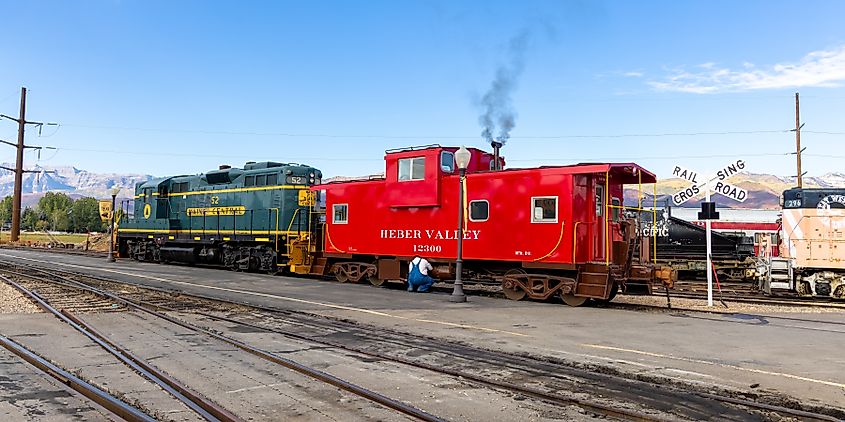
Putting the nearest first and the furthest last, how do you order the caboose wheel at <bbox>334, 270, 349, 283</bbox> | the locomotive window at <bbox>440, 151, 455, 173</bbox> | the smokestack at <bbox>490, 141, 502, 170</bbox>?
the locomotive window at <bbox>440, 151, 455, 173</bbox>, the smokestack at <bbox>490, 141, 502, 170</bbox>, the caboose wheel at <bbox>334, 270, 349, 283</bbox>

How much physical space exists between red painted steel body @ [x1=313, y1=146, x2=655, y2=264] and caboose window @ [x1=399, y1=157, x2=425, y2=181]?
116 mm

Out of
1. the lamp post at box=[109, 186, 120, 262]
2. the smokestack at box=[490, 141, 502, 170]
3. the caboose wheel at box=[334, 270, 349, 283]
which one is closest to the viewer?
the smokestack at box=[490, 141, 502, 170]

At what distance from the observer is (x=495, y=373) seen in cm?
659

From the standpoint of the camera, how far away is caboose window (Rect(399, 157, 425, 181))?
16.4 m

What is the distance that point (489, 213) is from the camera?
49.3ft

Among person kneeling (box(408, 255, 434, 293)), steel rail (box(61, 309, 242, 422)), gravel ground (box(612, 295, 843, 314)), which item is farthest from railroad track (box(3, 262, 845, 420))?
gravel ground (box(612, 295, 843, 314))

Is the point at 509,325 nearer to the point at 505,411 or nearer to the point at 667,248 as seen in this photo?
the point at 505,411

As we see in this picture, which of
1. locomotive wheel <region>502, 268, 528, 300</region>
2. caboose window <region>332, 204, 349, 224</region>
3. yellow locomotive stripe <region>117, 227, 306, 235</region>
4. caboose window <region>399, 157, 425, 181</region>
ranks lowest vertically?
locomotive wheel <region>502, 268, 528, 300</region>

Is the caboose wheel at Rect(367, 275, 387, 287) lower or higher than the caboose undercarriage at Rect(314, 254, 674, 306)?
lower

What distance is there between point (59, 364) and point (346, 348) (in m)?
3.35

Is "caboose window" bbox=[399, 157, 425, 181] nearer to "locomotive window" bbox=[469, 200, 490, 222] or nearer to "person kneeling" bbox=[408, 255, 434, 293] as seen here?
"locomotive window" bbox=[469, 200, 490, 222]

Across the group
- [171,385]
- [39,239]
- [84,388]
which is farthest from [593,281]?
[39,239]

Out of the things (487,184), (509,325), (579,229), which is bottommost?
(509,325)

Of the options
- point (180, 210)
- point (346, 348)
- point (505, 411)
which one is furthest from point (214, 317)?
point (180, 210)
